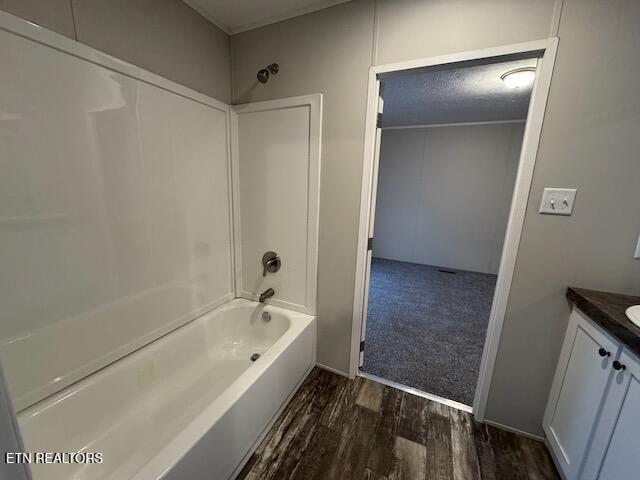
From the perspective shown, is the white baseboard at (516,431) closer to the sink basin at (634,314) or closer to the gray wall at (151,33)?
the sink basin at (634,314)

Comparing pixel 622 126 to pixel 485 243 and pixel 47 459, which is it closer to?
pixel 47 459

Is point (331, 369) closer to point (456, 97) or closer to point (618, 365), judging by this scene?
point (618, 365)

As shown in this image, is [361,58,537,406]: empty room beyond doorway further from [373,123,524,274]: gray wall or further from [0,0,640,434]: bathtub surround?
[0,0,640,434]: bathtub surround

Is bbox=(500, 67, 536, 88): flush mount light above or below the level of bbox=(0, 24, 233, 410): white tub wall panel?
above

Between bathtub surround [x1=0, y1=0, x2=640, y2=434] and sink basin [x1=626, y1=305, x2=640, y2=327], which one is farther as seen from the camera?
bathtub surround [x1=0, y1=0, x2=640, y2=434]

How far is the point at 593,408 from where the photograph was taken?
3.43ft

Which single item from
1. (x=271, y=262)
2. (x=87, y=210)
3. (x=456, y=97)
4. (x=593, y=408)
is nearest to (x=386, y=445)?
(x=593, y=408)

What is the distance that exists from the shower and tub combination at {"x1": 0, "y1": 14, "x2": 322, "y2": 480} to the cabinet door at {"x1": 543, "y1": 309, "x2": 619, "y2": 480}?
1365 millimetres

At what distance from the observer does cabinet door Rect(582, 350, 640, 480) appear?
85 centimetres

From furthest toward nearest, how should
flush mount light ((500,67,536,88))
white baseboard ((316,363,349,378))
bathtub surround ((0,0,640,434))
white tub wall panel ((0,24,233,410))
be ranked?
flush mount light ((500,67,536,88))
white baseboard ((316,363,349,378))
bathtub surround ((0,0,640,434))
white tub wall panel ((0,24,233,410))

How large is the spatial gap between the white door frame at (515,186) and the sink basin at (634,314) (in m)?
0.40

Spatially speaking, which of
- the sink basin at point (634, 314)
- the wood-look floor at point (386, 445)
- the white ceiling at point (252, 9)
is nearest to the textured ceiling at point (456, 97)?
the white ceiling at point (252, 9)

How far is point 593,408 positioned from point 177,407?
1.97 m

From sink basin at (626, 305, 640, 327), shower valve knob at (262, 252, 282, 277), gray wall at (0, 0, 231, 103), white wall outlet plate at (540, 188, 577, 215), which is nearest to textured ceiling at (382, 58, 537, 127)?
white wall outlet plate at (540, 188, 577, 215)
